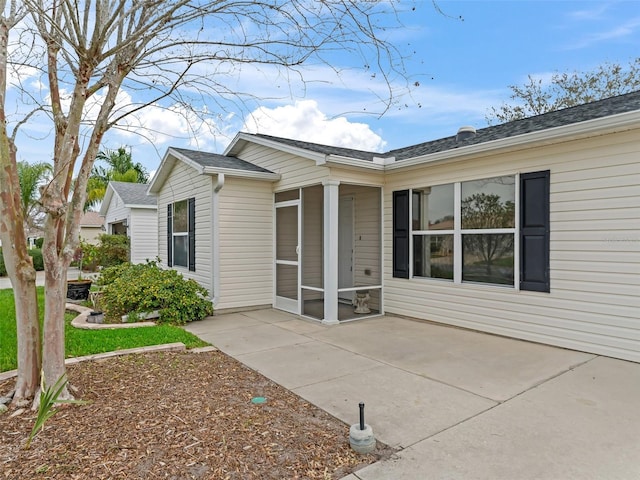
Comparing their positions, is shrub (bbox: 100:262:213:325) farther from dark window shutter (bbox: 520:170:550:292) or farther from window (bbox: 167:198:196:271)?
dark window shutter (bbox: 520:170:550:292)

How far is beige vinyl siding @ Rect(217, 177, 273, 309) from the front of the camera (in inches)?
304

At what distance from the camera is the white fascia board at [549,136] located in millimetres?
4352

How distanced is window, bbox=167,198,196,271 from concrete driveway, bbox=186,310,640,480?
3.23m

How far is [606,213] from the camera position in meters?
4.68

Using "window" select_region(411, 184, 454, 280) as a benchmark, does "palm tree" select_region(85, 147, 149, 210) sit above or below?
above

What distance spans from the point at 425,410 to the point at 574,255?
313cm

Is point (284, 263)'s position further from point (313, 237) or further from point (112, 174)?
point (112, 174)

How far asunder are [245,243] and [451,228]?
4030 millimetres

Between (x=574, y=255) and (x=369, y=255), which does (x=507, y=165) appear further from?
(x=369, y=255)

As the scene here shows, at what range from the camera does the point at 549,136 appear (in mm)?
4938

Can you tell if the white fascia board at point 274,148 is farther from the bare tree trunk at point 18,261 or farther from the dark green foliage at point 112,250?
the dark green foliage at point 112,250

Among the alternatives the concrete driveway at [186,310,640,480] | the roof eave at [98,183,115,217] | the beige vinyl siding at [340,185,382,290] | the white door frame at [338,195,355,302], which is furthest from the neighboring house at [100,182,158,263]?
the concrete driveway at [186,310,640,480]

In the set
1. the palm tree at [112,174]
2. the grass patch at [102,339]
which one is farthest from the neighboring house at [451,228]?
the palm tree at [112,174]

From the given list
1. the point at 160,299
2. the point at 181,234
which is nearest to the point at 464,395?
the point at 160,299
